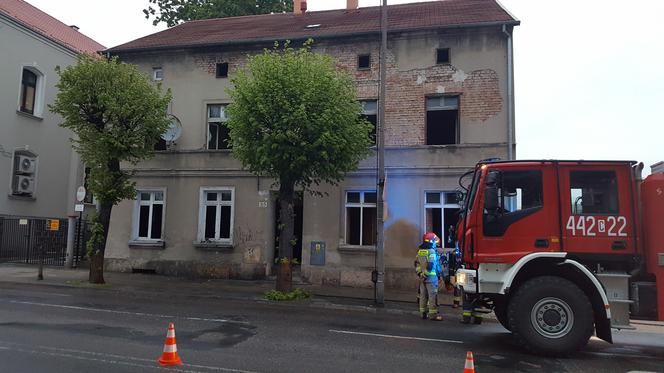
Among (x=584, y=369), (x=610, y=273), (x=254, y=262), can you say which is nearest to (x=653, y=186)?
(x=610, y=273)

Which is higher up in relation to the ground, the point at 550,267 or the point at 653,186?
the point at 653,186

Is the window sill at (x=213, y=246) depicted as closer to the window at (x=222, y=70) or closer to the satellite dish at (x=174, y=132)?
the satellite dish at (x=174, y=132)

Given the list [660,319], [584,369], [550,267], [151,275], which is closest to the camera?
[584,369]

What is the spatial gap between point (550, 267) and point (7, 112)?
24587 mm

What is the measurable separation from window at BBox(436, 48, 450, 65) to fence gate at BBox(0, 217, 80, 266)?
17331mm

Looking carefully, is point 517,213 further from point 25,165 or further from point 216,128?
point 25,165

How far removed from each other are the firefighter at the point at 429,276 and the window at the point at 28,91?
22.3 metres

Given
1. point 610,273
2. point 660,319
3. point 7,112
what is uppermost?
point 7,112

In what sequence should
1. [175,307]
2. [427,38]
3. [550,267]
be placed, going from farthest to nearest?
[427,38] → [175,307] → [550,267]

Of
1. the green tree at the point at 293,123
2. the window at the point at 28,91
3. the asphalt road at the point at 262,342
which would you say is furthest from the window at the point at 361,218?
the window at the point at 28,91

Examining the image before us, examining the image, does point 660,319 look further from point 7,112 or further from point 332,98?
point 7,112

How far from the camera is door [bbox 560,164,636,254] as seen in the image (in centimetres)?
781

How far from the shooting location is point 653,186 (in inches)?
303

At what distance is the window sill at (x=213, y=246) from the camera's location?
17500 millimetres
